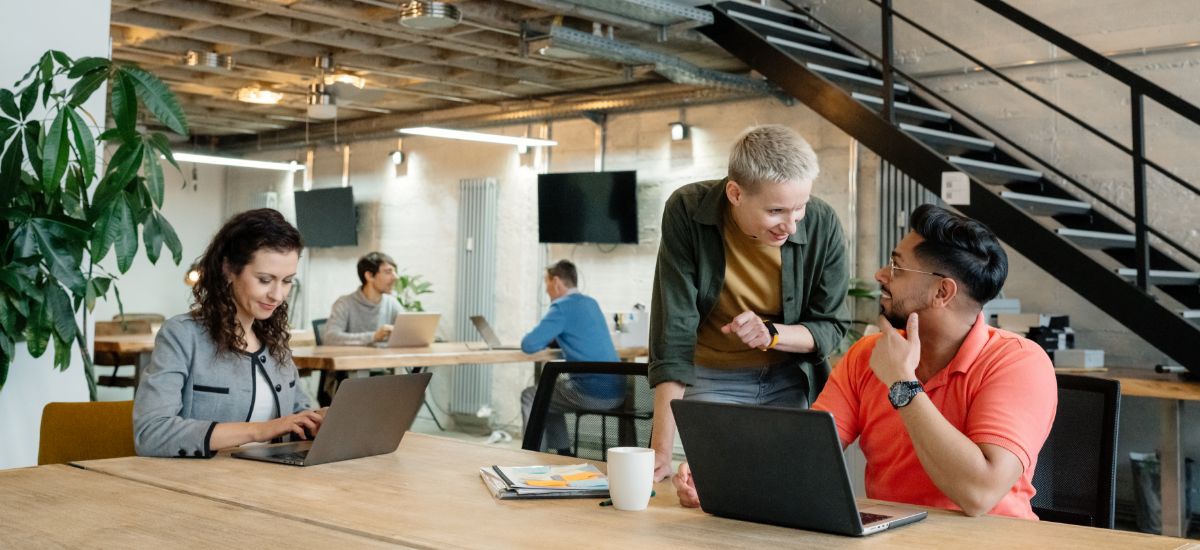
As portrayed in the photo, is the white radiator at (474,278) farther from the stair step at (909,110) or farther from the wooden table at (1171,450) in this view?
the wooden table at (1171,450)

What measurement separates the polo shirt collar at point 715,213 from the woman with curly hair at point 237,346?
99 cm

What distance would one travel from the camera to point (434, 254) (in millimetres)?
10344

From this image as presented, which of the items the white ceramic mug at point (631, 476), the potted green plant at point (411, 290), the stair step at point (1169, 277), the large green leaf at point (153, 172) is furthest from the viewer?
the potted green plant at point (411, 290)

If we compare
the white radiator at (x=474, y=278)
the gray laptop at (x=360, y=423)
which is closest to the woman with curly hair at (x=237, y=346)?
the gray laptop at (x=360, y=423)

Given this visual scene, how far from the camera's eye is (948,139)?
6176mm

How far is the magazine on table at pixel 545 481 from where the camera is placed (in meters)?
2.01

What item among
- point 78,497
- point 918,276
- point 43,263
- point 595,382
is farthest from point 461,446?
point 43,263

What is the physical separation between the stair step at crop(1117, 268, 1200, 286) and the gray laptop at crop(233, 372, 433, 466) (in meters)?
3.91

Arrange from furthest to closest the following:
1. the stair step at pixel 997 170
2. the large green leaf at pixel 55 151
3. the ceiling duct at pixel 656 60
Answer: the ceiling duct at pixel 656 60
the stair step at pixel 997 170
the large green leaf at pixel 55 151

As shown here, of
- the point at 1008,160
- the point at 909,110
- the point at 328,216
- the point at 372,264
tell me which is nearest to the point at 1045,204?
the point at 1008,160

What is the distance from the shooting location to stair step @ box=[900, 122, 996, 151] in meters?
5.98

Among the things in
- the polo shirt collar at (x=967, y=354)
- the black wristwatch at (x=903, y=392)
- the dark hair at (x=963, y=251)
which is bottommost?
the black wristwatch at (x=903, y=392)

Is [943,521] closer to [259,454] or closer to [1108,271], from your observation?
[259,454]

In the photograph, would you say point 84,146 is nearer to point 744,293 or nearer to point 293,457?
point 293,457
